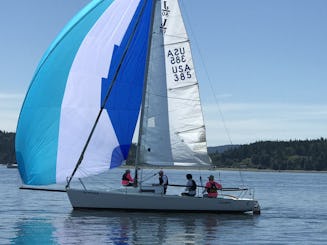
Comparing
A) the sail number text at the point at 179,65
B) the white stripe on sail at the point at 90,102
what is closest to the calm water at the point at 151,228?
the white stripe on sail at the point at 90,102

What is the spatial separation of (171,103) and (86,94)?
365 cm

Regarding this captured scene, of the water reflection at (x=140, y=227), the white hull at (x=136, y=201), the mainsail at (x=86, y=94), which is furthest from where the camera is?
the white hull at (x=136, y=201)

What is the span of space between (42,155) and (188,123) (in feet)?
20.7

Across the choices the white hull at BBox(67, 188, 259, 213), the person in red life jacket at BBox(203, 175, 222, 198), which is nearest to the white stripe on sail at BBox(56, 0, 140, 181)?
the white hull at BBox(67, 188, 259, 213)

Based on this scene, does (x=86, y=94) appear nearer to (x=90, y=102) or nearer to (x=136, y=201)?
(x=90, y=102)

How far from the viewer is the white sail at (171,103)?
95.4 ft

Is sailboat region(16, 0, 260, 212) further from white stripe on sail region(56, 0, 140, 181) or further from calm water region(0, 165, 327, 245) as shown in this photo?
calm water region(0, 165, 327, 245)

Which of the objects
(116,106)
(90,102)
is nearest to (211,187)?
(116,106)

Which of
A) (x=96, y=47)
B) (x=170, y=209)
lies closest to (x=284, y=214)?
(x=170, y=209)

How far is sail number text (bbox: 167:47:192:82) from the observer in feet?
95.8

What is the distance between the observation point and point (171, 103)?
29219mm

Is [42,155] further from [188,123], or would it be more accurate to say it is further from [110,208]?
[188,123]

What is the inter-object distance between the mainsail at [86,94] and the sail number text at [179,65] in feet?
5.15

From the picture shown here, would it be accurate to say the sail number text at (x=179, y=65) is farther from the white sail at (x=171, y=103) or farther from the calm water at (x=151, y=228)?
the calm water at (x=151, y=228)
